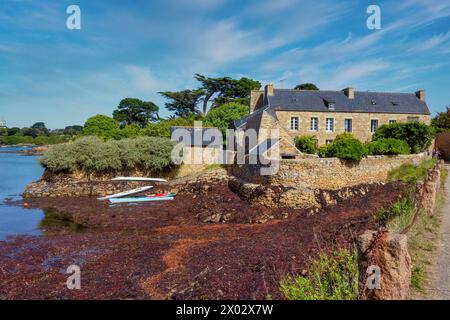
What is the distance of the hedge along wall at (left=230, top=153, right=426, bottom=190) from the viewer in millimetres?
17328

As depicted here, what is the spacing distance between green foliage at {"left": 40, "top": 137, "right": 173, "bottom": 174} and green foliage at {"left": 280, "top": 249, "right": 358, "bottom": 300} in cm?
2207

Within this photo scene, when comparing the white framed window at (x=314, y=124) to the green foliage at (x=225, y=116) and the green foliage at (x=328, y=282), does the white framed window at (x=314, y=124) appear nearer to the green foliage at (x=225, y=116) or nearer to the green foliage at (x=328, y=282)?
the green foliage at (x=225, y=116)

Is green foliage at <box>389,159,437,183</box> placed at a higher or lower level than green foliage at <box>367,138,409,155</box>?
lower

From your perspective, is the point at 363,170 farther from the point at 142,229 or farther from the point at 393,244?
the point at 393,244

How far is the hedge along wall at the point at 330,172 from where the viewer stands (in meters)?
17.3

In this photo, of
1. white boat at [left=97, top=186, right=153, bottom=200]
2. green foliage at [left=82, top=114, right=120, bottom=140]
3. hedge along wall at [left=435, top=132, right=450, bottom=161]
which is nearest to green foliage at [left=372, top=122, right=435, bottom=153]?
hedge along wall at [left=435, top=132, right=450, bottom=161]

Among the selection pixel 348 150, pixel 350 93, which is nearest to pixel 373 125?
pixel 350 93

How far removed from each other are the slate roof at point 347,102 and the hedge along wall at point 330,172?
36.0ft

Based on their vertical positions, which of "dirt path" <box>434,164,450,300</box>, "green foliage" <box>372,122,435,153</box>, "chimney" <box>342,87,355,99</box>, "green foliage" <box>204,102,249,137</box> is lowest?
"dirt path" <box>434,164,450,300</box>

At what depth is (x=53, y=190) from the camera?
77.4ft

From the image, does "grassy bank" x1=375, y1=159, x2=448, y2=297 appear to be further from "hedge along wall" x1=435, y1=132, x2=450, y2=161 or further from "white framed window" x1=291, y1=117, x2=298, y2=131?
"hedge along wall" x1=435, y1=132, x2=450, y2=161

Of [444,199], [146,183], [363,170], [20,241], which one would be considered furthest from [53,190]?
[444,199]

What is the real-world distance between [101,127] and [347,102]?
3186 cm

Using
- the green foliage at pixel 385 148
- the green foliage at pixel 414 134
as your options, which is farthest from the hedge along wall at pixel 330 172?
the green foliage at pixel 414 134
